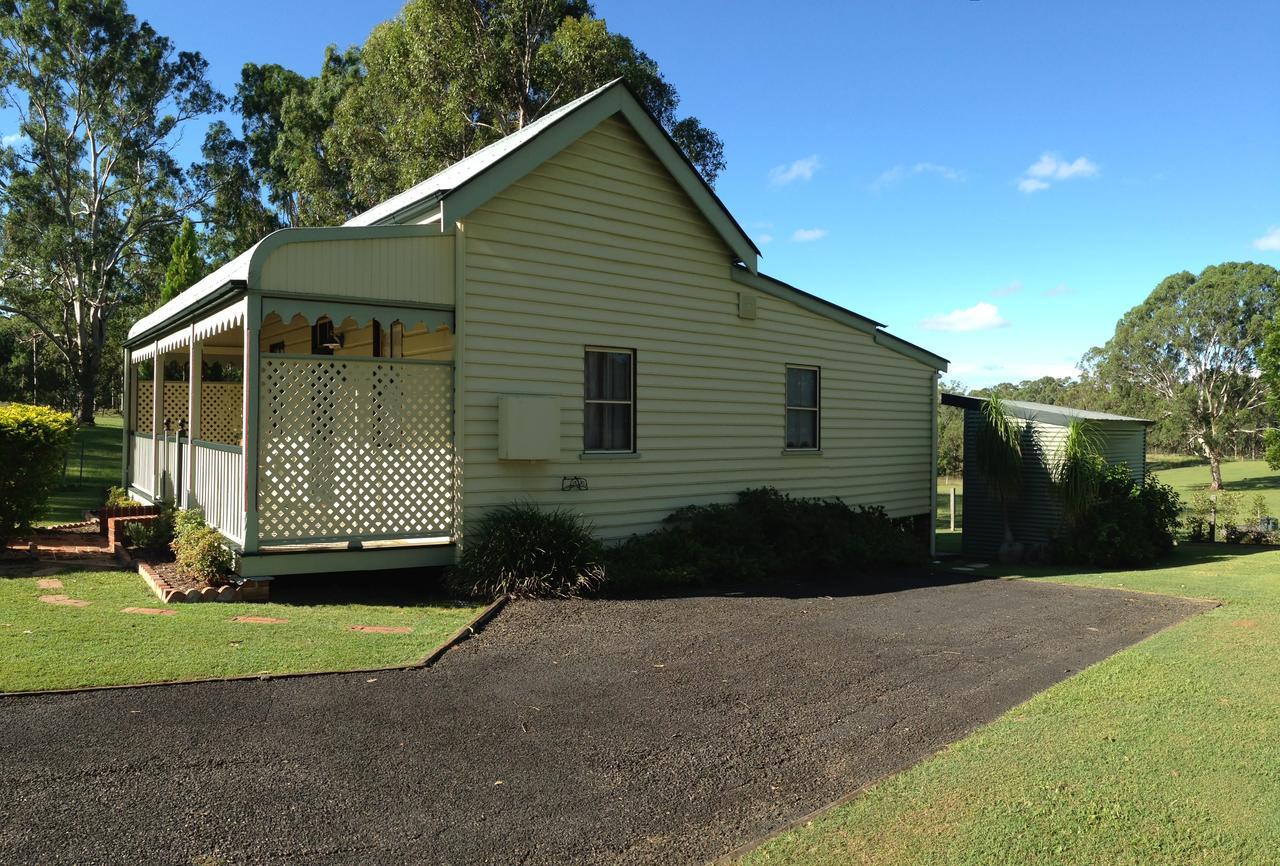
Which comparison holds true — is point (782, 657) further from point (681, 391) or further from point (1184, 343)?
point (1184, 343)

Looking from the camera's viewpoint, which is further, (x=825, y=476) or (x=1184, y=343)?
(x=1184, y=343)

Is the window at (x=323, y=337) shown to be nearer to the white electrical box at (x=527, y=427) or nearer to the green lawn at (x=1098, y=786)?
A: the white electrical box at (x=527, y=427)

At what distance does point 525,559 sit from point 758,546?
3476 mm

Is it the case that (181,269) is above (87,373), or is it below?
above

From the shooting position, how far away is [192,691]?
557 cm

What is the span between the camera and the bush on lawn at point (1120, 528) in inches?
573

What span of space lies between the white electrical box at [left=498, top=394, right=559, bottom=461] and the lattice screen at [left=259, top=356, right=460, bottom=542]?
0.58 metres

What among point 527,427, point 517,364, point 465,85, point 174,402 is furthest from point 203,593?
point 465,85

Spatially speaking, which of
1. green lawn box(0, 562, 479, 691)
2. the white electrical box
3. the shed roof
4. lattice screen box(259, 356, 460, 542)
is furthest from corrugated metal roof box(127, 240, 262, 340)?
the shed roof

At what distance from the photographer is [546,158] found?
995cm

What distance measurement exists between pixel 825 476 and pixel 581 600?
5.91 m

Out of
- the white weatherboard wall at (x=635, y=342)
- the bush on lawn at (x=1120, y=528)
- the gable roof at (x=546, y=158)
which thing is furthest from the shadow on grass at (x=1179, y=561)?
the gable roof at (x=546, y=158)

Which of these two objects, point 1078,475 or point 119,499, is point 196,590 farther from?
point 1078,475

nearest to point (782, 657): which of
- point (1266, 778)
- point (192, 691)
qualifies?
point (1266, 778)
